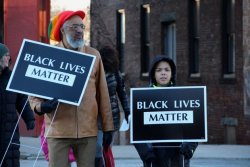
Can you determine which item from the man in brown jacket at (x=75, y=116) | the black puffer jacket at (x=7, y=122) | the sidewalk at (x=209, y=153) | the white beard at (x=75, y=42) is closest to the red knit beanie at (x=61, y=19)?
the man in brown jacket at (x=75, y=116)

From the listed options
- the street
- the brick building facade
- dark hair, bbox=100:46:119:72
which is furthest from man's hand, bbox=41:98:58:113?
the brick building facade

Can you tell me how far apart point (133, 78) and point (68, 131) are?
22.6 metres

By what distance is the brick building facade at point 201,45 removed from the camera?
24516 millimetres

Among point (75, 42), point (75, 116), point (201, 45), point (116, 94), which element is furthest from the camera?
point (201, 45)

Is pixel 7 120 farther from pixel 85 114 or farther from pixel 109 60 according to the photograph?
pixel 85 114

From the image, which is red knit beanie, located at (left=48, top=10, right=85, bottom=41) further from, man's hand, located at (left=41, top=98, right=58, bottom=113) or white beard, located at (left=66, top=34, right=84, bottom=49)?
man's hand, located at (left=41, top=98, right=58, bottom=113)

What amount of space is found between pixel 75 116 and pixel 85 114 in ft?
0.31

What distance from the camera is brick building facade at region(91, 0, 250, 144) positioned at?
80.4 feet

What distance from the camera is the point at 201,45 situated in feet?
86.8

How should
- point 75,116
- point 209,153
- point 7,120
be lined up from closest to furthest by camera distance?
1. point 75,116
2. point 7,120
3. point 209,153

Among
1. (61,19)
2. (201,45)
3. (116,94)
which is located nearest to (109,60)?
(116,94)

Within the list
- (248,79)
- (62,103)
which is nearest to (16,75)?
(62,103)

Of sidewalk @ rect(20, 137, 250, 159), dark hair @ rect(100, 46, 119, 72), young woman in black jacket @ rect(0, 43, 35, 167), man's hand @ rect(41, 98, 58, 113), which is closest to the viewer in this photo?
man's hand @ rect(41, 98, 58, 113)

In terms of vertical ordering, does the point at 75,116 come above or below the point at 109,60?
below
